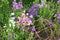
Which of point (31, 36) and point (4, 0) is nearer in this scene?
point (31, 36)

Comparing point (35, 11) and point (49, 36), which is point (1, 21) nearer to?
point (35, 11)

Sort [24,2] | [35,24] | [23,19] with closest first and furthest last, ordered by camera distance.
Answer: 1. [23,19]
2. [35,24]
3. [24,2]

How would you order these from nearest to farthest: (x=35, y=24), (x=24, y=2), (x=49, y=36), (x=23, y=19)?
(x=23, y=19) < (x=49, y=36) < (x=35, y=24) < (x=24, y=2)

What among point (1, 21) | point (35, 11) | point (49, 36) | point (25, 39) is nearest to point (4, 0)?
point (1, 21)

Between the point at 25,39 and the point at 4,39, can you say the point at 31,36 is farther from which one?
the point at 4,39

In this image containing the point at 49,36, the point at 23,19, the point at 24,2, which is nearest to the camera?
the point at 23,19

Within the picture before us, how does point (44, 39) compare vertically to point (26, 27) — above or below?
below

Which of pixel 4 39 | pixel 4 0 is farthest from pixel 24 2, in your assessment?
pixel 4 39

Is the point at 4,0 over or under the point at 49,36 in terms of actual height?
over

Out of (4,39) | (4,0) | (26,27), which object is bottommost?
(4,39)
